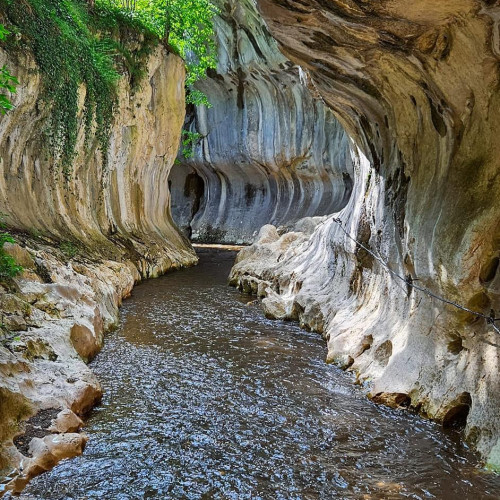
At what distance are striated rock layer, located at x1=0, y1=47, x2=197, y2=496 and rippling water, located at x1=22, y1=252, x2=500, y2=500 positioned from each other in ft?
1.14

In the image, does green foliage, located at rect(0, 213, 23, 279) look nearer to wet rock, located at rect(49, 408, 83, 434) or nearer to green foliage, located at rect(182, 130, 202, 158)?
wet rock, located at rect(49, 408, 83, 434)

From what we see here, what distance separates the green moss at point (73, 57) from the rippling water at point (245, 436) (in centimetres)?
575

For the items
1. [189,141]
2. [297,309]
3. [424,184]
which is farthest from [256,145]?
[424,184]

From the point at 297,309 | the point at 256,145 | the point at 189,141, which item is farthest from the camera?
the point at 189,141

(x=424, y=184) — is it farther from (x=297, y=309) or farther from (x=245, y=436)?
(x=297, y=309)

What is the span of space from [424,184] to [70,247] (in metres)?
7.21

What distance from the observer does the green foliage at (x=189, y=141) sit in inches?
1069

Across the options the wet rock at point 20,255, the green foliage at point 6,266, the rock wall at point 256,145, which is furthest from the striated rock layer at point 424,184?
the rock wall at point 256,145

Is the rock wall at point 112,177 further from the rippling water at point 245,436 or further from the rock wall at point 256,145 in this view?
the rock wall at point 256,145

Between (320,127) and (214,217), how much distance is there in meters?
7.87

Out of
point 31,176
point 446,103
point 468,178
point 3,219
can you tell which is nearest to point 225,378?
point 468,178

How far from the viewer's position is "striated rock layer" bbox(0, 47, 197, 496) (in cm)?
Result: 424

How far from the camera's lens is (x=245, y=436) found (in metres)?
4.47

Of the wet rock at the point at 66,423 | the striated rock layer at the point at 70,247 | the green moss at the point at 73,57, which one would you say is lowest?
the wet rock at the point at 66,423
